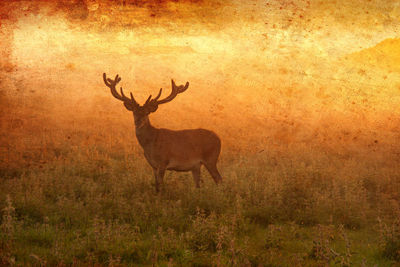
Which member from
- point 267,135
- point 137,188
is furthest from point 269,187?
point 267,135

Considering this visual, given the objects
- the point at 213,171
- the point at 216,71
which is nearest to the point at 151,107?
the point at 213,171

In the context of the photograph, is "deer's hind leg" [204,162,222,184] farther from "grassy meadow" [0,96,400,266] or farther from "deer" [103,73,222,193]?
"grassy meadow" [0,96,400,266]

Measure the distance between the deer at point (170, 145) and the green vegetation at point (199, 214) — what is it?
268 millimetres

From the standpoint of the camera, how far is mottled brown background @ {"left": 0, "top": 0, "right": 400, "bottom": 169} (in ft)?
33.6

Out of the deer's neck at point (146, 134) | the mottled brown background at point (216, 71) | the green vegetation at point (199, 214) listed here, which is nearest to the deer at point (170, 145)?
the deer's neck at point (146, 134)

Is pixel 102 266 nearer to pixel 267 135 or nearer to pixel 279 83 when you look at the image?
pixel 267 135

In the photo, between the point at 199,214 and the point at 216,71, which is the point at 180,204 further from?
the point at 216,71

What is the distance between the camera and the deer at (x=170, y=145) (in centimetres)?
801

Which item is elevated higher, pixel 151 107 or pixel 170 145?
pixel 151 107

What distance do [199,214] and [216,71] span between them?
421 cm

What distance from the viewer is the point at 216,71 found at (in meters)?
10.7

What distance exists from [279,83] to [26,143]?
5.21 metres

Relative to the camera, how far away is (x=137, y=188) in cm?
816

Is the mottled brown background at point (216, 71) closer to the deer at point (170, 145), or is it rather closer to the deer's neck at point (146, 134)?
the deer at point (170, 145)
